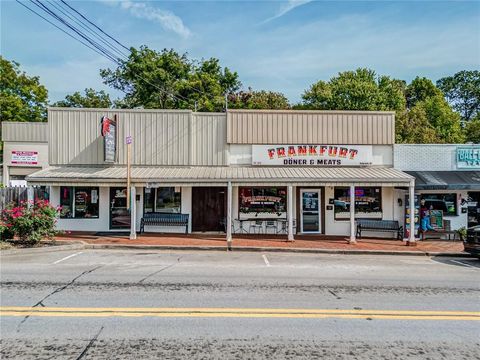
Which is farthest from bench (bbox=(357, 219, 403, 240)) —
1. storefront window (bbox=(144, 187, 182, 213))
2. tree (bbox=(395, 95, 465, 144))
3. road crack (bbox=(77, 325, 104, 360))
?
tree (bbox=(395, 95, 465, 144))

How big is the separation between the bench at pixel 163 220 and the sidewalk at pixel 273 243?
577mm

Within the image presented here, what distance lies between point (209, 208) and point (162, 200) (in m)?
2.18

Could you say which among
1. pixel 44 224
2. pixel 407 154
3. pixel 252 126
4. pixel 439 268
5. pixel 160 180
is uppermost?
pixel 252 126

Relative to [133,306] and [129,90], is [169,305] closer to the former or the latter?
[133,306]

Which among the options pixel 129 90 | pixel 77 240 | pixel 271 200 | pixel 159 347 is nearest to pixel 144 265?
pixel 77 240

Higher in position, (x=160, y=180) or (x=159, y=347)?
(x=160, y=180)

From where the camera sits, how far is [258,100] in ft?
134

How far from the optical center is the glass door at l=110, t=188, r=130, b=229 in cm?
1769

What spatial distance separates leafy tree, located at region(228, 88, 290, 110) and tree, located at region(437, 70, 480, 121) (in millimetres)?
40341

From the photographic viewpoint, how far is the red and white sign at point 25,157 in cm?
2852

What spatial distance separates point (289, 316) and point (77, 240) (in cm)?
1087

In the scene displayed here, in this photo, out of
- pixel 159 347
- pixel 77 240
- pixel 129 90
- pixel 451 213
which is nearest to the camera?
pixel 159 347

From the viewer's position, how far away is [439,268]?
1156cm

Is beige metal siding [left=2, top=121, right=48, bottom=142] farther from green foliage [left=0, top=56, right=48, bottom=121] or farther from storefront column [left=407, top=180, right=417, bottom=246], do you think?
storefront column [left=407, top=180, right=417, bottom=246]
